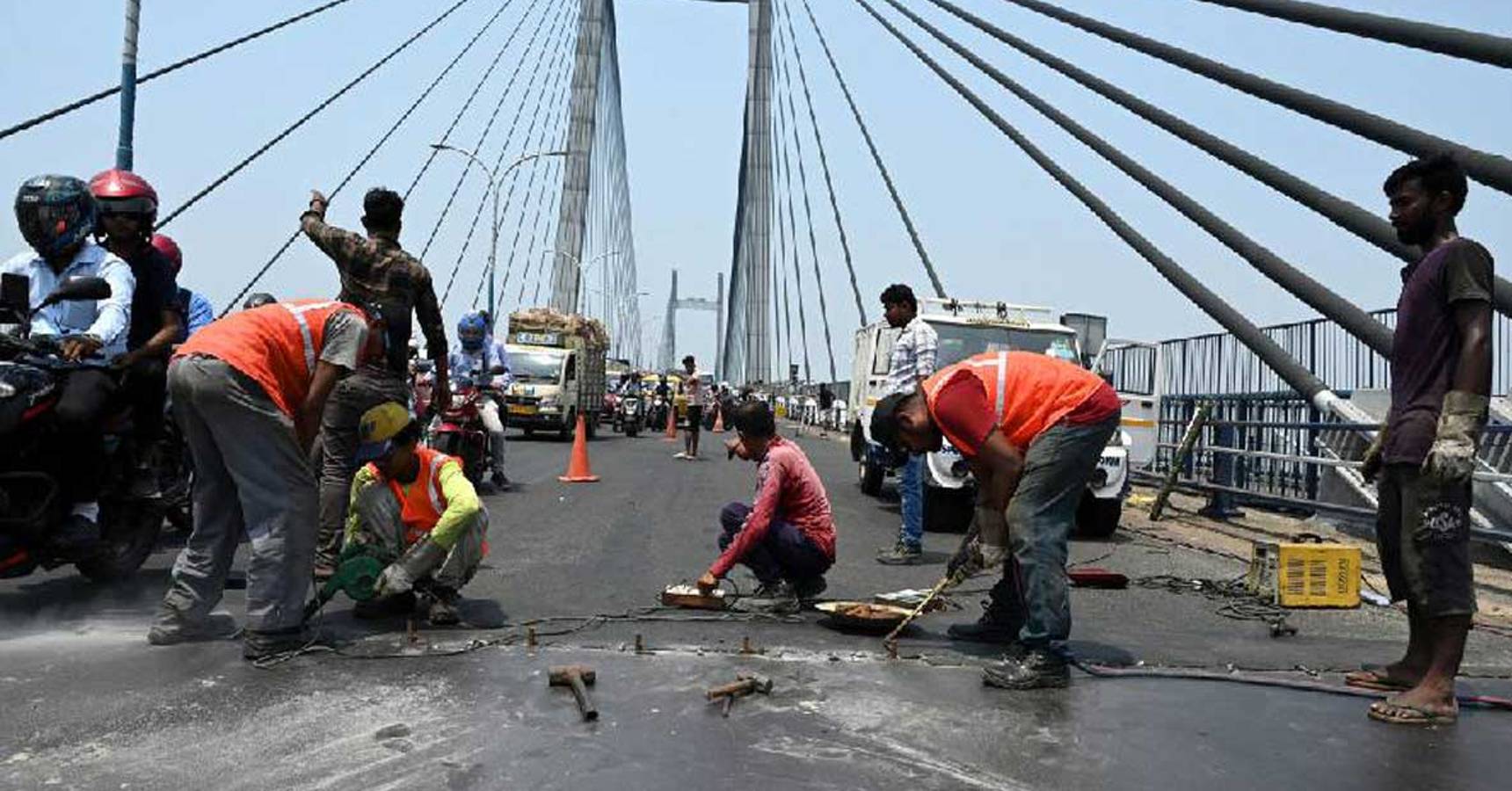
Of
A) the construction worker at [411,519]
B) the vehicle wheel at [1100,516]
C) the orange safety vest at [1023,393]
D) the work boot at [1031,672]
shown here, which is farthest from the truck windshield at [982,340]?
the work boot at [1031,672]

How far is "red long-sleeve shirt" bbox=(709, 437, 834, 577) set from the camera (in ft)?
17.0

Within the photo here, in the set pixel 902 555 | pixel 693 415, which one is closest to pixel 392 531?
pixel 902 555

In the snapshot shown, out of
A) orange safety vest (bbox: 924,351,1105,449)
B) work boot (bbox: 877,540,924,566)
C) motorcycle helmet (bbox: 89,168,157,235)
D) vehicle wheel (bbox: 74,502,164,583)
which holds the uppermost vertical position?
motorcycle helmet (bbox: 89,168,157,235)

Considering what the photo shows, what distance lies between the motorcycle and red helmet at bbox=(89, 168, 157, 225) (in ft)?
1.79

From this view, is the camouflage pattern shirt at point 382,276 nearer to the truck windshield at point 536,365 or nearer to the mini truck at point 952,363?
Answer: the mini truck at point 952,363

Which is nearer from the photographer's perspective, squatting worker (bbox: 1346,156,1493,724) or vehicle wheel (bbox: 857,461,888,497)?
squatting worker (bbox: 1346,156,1493,724)

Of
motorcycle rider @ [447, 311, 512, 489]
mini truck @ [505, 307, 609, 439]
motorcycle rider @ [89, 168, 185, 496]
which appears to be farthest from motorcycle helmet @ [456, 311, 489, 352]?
mini truck @ [505, 307, 609, 439]

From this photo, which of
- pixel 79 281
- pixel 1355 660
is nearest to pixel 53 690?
pixel 79 281

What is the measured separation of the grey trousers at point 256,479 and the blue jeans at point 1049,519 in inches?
105

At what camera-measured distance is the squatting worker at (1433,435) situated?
12.4 ft

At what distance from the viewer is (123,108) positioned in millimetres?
9758

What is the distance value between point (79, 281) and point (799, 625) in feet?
10.7

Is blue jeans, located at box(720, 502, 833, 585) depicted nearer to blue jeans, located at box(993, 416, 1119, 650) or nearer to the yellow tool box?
blue jeans, located at box(993, 416, 1119, 650)

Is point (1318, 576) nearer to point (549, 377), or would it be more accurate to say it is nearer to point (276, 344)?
point (276, 344)
